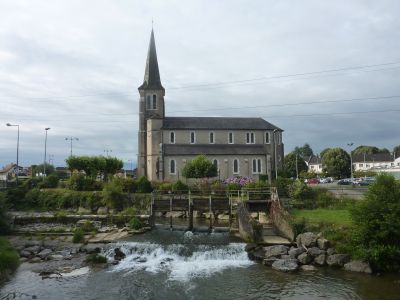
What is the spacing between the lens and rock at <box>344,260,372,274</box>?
66.8 ft

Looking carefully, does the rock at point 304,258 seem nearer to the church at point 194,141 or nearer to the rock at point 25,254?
the rock at point 25,254

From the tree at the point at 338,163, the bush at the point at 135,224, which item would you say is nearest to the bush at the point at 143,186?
the bush at the point at 135,224

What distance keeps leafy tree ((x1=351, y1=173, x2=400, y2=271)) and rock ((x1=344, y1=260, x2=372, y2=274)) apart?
1.20 ft

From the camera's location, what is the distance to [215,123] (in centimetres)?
→ 6500

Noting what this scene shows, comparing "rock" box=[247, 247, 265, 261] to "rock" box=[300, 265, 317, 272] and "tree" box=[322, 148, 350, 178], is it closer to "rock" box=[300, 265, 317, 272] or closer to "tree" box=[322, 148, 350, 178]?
"rock" box=[300, 265, 317, 272]

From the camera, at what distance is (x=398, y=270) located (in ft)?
66.4

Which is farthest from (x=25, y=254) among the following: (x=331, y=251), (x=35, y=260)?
(x=331, y=251)

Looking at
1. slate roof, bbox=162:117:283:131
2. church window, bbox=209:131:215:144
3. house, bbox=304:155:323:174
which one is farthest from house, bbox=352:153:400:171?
church window, bbox=209:131:215:144

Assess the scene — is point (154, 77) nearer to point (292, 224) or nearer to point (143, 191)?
point (143, 191)

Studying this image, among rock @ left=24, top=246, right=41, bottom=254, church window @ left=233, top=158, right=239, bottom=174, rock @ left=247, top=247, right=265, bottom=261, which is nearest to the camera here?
rock @ left=247, top=247, right=265, bottom=261

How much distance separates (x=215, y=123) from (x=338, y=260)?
4498cm

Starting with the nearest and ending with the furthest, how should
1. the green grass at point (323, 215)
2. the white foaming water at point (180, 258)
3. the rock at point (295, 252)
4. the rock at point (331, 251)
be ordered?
1. the white foaming water at point (180, 258)
2. the rock at point (331, 251)
3. the rock at point (295, 252)
4. the green grass at point (323, 215)

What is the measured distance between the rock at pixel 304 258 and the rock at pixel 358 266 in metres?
2.11

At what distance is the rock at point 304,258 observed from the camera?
22.3m
